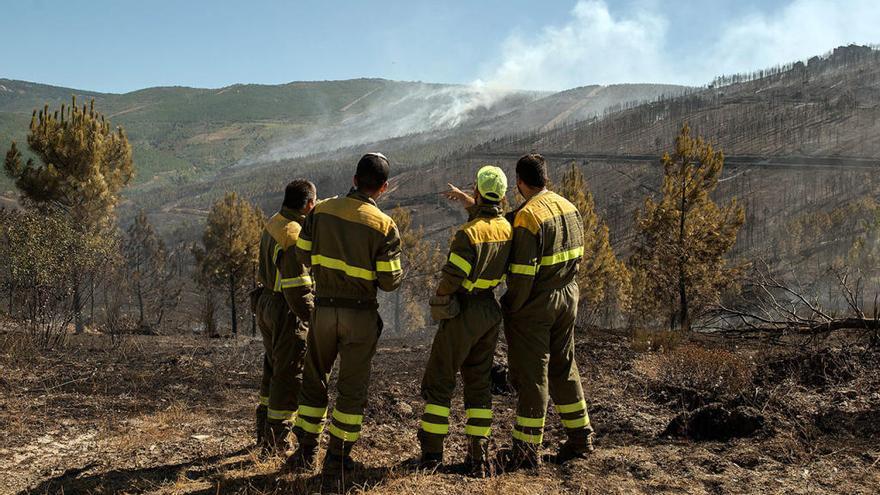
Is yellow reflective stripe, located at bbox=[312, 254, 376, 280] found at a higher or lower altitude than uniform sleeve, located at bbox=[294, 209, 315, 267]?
lower

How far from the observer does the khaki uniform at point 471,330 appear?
4379 mm

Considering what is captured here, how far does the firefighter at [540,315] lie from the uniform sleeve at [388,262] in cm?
82

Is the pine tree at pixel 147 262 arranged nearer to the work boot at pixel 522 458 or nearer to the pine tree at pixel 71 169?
the pine tree at pixel 71 169

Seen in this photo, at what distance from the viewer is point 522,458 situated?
182 inches

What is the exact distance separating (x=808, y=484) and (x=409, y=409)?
351cm

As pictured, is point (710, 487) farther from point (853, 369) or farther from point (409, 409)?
point (853, 369)

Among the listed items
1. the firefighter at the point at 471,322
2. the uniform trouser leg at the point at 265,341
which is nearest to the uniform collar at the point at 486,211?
the firefighter at the point at 471,322

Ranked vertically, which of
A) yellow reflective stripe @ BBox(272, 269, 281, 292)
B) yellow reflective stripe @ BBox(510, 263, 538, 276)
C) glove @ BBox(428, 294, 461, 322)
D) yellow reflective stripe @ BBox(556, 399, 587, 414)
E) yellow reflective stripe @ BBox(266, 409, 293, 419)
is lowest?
yellow reflective stripe @ BBox(266, 409, 293, 419)

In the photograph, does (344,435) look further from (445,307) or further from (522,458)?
(522,458)

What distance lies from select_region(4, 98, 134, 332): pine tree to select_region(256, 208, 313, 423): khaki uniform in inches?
780

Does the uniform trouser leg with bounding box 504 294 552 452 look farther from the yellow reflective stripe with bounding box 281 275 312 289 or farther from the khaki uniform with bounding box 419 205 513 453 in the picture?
the yellow reflective stripe with bounding box 281 275 312 289

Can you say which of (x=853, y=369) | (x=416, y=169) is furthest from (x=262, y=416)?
(x=416, y=169)

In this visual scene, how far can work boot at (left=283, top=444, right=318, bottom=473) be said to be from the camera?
14.9 feet

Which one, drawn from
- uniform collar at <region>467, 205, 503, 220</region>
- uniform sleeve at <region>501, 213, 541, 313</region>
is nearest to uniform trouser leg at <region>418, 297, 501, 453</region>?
uniform sleeve at <region>501, 213, 541, 313</region>
